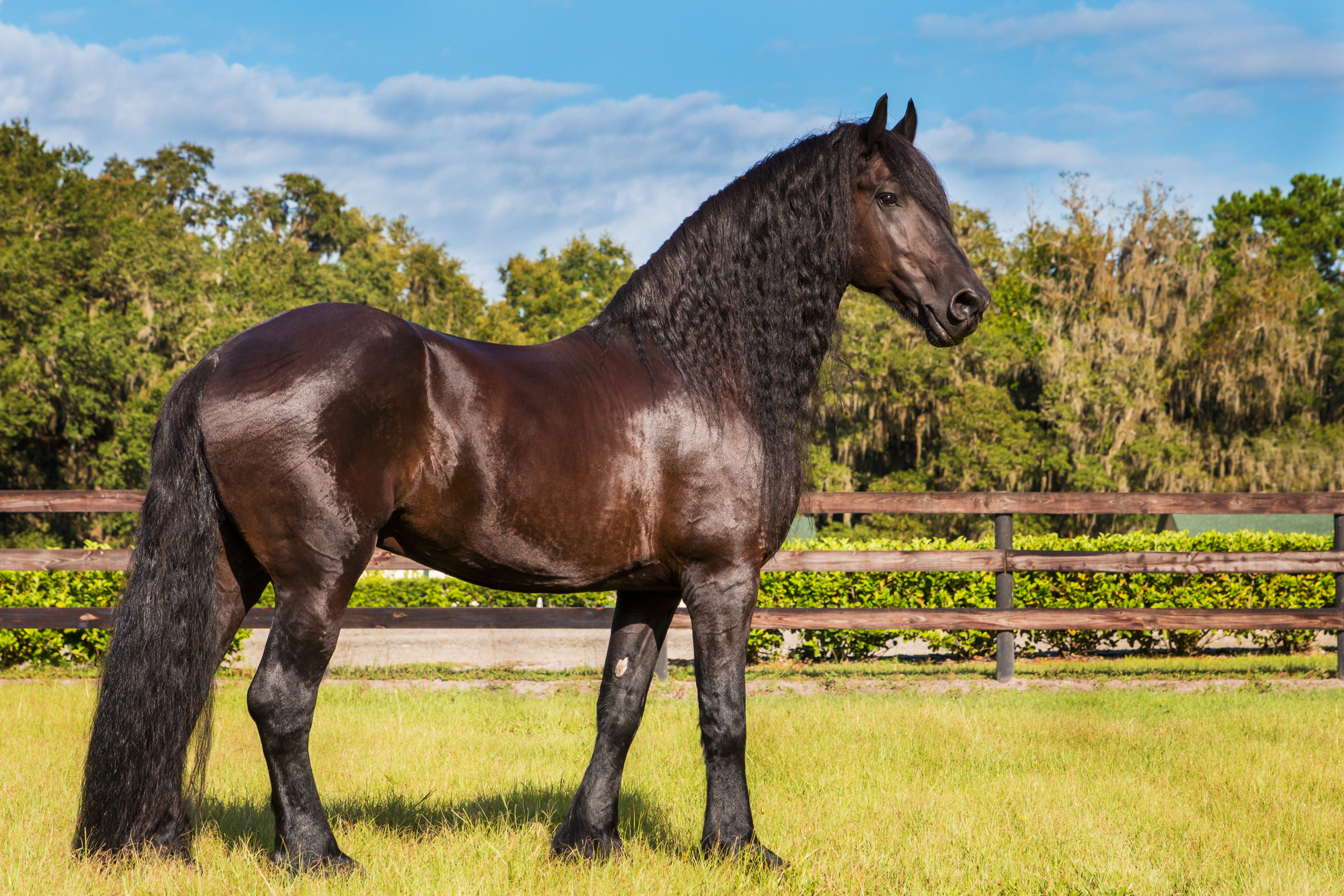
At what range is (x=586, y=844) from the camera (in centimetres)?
325

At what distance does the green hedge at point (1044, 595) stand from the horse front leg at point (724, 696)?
21.2 feet

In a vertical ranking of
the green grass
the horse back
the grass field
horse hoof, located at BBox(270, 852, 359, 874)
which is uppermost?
the horse back

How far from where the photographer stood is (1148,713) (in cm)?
643

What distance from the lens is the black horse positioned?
2.71 metres

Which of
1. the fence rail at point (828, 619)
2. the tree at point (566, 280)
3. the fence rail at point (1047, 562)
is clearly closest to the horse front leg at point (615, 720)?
the fence rail at point (828, 619)

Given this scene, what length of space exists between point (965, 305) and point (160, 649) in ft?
8.39

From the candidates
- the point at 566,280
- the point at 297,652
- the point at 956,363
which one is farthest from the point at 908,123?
the point at 566,280

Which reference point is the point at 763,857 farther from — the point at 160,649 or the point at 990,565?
the point at 990,565

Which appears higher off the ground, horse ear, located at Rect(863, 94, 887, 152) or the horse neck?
horse ear, located at Rect(863, 94, 887, 152)

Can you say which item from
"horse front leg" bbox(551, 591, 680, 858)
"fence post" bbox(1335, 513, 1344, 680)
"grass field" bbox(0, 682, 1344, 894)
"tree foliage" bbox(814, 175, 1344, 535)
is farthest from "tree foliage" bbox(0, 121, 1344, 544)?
"horse front leg" bbox(551, 591, 680, 858)

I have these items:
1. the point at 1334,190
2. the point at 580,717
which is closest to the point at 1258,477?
the point at 1334,190

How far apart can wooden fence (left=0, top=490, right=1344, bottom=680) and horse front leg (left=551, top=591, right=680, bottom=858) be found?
412 cm

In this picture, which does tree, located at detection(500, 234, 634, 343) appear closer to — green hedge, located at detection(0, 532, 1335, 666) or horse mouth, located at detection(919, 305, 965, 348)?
green hedge, located at detection(0, 532, 1335, 666)

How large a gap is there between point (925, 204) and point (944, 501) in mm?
5031
